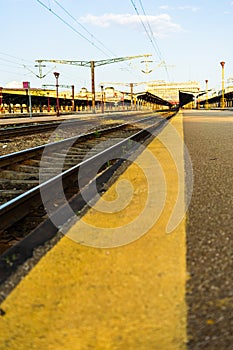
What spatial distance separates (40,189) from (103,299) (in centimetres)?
248

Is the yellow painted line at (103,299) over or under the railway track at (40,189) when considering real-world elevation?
under

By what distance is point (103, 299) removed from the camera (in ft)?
5.83

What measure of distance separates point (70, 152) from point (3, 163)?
2.66 metres

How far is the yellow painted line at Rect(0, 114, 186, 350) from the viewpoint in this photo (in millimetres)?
1511

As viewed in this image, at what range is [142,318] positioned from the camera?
162 cm

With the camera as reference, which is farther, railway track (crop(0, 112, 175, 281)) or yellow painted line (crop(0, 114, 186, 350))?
railway track (crop(0, 112, 175, 281))

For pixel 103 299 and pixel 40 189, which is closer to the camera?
pixel 103 299

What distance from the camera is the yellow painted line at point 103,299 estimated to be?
59.5 inches

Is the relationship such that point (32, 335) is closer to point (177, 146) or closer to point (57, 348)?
point (57, 348)

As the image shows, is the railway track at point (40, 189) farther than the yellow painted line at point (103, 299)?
Yes

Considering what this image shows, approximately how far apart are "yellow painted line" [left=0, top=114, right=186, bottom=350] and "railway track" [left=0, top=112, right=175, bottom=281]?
248mm

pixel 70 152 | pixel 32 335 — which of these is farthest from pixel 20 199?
pixel 70 152

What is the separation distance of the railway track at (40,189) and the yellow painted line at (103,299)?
25 centimetres

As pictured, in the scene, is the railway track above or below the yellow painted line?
above
